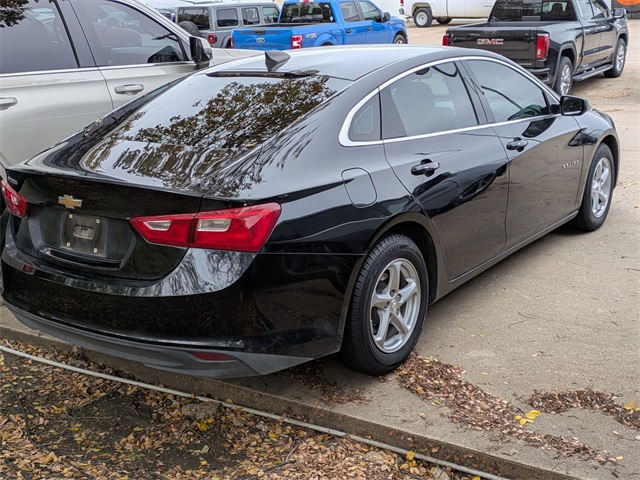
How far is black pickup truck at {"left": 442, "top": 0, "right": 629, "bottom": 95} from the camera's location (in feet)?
39.7

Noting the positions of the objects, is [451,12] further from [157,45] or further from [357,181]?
[357,181]

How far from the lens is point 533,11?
13672 millimetres

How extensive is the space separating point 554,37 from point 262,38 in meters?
5.65

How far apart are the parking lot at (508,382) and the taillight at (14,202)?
3.21 ft

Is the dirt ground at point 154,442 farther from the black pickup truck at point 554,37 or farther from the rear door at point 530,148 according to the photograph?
the black pickup truck at point 554,37

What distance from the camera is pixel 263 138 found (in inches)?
147

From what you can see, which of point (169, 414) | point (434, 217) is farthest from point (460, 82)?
point (169, 414)

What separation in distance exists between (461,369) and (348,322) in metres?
0.75

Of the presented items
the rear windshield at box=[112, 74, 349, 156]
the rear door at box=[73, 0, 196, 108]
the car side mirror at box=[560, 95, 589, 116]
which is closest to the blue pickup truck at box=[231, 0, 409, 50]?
the rear door at box=[73, 0, 196, 108]

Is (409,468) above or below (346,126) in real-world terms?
below

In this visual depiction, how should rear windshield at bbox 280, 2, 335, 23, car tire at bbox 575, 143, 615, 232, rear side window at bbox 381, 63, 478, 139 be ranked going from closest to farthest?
1. rear side window at bbox 381, 63, 478, 139
2. car tire at bbox 575, 143, 615, 232
3. rear windshield at bbox 280, 2, 335, 23

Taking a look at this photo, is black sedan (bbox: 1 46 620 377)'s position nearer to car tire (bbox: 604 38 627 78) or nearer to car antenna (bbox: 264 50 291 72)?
car antenna (bbox: 264 50 291 72)

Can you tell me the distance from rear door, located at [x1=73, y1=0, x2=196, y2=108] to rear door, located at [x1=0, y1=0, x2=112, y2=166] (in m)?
0.12

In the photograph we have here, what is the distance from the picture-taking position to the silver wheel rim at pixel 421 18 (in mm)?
32062
